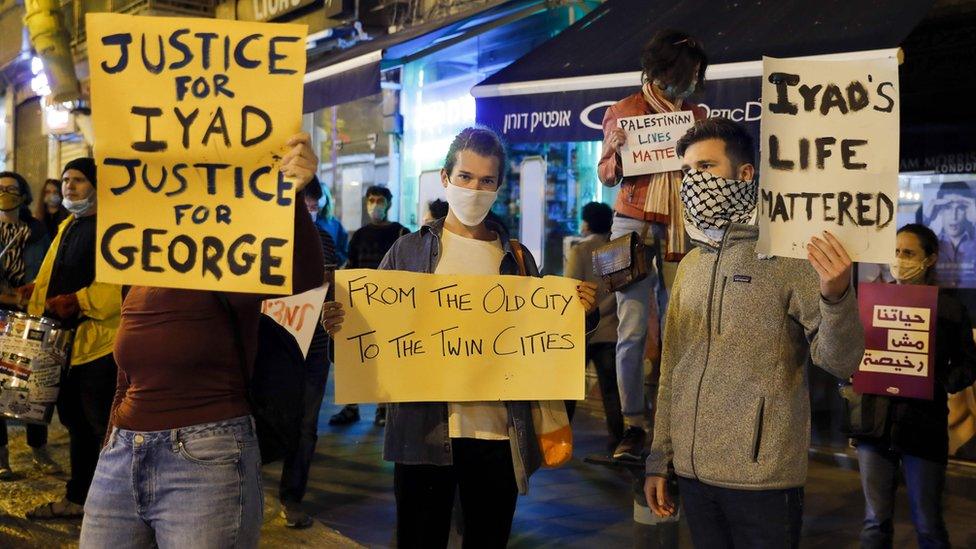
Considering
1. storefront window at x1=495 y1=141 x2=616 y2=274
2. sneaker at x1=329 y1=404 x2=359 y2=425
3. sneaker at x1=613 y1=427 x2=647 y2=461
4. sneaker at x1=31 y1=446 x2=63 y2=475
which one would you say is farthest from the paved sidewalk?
storefront window at x1=495 y1=141 x2=616 y2=274

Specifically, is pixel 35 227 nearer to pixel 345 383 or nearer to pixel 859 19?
pixel 345 383

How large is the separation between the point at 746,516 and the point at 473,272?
1.34 m

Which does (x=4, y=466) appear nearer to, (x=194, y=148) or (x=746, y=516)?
(x=194, y=148)

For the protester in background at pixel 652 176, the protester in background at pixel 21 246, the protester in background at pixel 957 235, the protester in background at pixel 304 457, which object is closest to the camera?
the protester in background at pixel 652 176

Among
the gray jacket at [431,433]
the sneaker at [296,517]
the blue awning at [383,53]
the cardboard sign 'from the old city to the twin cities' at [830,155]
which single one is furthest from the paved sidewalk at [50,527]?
the blue awning at [383,53]

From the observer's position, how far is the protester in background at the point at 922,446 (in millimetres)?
5004

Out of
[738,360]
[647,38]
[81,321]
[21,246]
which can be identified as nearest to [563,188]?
[647,38]

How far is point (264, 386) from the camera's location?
3.21 m

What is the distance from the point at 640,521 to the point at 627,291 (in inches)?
49.6

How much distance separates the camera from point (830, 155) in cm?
292

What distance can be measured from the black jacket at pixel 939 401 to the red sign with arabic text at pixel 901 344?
56mm

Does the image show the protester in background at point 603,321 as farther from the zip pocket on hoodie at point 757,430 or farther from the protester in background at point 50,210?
the protester in background at point 50,210

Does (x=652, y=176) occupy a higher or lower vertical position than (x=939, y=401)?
higher

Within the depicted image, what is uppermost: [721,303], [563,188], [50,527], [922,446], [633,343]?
[563,188]
